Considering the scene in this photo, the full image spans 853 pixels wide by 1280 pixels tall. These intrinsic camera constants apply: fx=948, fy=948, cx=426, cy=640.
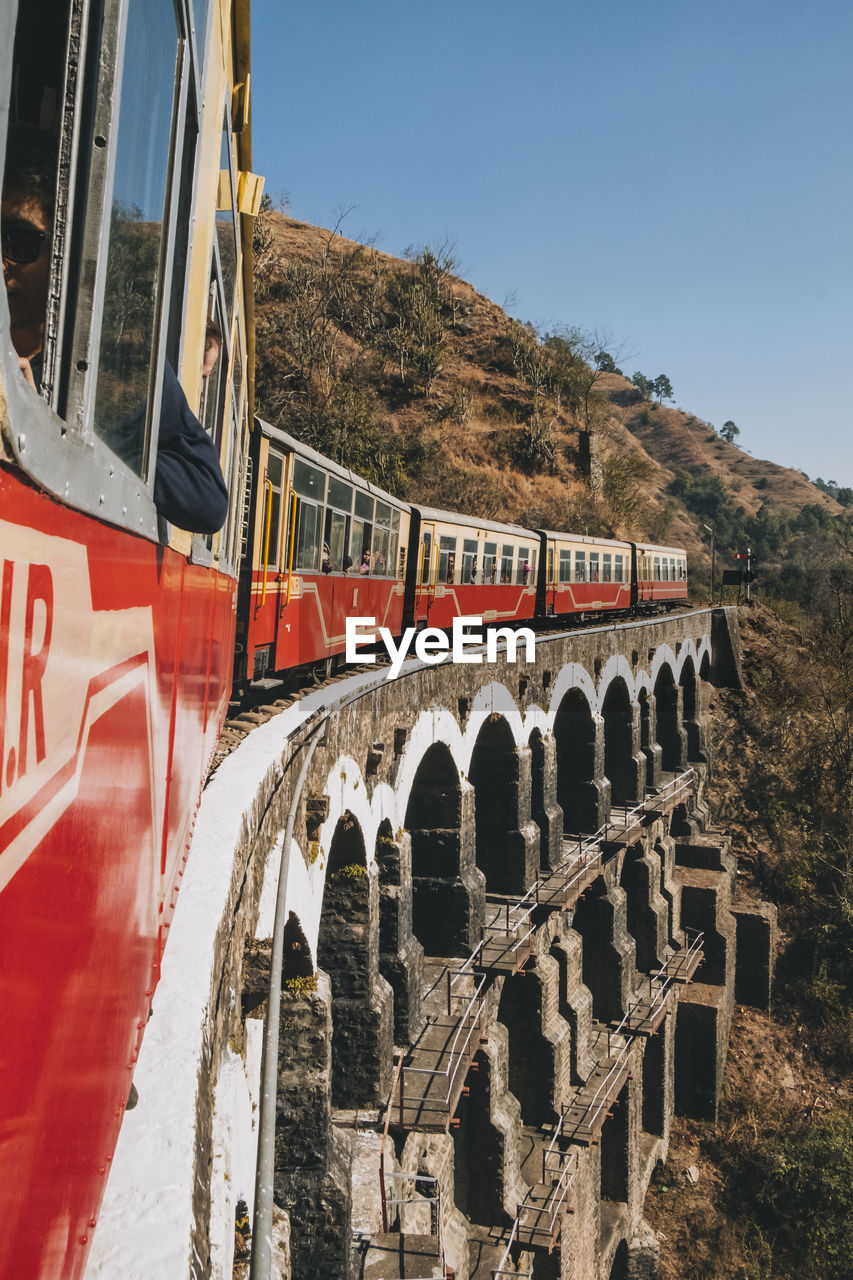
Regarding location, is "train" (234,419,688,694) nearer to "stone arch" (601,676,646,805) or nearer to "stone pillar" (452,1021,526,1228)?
"stone arch" (601,676,646,805)

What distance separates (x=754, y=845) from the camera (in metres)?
29.3

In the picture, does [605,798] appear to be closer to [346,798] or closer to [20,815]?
[346,798]

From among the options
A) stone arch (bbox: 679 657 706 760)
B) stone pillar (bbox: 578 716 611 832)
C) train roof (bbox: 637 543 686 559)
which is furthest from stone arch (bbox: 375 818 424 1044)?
train roof (bbox: 637 543 686 559)

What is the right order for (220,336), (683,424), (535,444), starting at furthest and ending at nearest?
1. (683,424)
2. (535,444)
3. (220,336)

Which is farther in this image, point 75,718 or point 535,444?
point 535,444

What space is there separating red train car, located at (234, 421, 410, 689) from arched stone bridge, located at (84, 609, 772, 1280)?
0.79 meters

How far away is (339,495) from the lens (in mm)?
10969

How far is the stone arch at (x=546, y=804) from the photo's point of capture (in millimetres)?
15172

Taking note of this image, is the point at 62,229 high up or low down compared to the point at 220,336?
down

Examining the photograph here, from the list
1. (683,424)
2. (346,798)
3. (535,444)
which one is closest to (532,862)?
(346,798)

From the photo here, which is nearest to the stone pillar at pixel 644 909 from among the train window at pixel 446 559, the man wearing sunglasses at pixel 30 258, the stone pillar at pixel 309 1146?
the train window at pixel 446 559

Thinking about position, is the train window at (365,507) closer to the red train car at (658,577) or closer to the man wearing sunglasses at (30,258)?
the man wearing sunglasses at (30,258)

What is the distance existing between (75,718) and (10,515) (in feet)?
0.99

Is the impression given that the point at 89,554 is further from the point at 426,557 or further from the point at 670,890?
the point at 670,890
